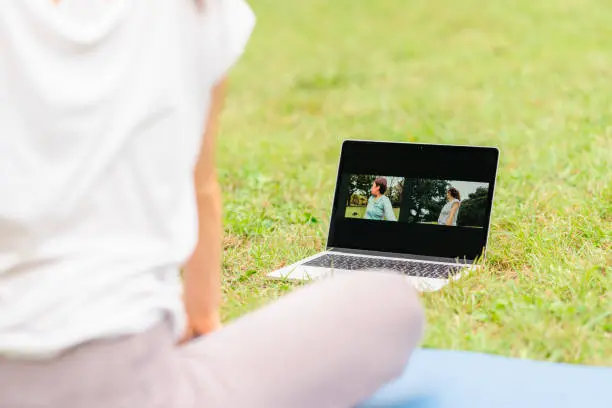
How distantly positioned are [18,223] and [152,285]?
0.56 ft

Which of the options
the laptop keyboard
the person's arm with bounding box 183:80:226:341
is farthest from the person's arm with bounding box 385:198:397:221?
the person's arm with bounding box 183:80:226:341

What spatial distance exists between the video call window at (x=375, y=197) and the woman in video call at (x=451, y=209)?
4.8 inches

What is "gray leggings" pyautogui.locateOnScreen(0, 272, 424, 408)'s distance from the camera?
107 cm

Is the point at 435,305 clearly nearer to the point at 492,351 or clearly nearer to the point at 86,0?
the point at 492,351

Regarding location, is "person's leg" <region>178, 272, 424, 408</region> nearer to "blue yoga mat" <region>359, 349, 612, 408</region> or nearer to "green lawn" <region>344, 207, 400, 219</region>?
"blue yoga mat" <region>359, 349, 612, 408</region>

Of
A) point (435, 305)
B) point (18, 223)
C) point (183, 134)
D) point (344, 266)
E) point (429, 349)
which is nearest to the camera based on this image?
point (18, 223)

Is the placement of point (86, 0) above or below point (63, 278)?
above

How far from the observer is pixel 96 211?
1.06 meters

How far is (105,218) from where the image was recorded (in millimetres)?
1065

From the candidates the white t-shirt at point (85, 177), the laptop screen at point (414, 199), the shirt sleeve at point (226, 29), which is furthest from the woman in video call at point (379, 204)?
the white t-shirt at point (85, 177)

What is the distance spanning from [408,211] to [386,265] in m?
0.18

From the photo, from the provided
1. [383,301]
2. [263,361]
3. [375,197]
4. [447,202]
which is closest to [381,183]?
[375,197]

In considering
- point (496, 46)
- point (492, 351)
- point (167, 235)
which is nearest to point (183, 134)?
point (167, 235)

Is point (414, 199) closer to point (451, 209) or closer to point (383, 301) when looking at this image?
point (451, 209)
